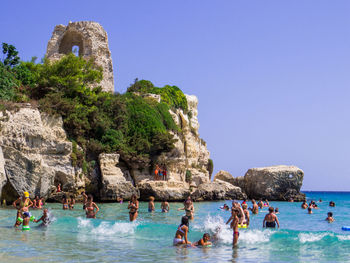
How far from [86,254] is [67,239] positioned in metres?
3.06

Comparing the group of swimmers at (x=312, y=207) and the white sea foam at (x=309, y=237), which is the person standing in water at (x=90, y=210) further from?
the group of swimmers at (x=312, y=207)

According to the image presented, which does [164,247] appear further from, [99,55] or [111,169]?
[99,55]

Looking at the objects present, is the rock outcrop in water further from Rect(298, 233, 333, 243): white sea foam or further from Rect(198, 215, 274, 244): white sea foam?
Rect(298, 233, 333, 243): white sea foam

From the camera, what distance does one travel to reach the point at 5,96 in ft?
91.0

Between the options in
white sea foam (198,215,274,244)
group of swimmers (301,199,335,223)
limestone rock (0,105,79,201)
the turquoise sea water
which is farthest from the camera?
group of swimmers (301,199,335,223)

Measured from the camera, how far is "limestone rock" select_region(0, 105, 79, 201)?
2398 centimetres

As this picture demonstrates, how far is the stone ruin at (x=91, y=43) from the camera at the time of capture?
41125mm

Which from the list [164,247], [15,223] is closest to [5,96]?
[15,223]

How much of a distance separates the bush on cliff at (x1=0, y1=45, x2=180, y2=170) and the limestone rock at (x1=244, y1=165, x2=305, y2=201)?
13.3 meters

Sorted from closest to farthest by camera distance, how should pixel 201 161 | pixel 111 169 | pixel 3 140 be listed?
pixel 3 140 → pixel 111 169 → pixel 201 161

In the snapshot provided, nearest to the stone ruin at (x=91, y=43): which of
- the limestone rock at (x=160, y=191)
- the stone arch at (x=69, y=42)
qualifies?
the stone arch at (x=69, y=42)

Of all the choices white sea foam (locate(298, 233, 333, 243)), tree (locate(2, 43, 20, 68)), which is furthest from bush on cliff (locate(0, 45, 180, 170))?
white sea foam (locate(298, 233, 333, 243))

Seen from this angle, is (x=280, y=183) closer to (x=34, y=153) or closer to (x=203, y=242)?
(x=34, y=153)

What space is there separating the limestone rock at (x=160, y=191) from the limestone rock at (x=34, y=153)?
558 cm
